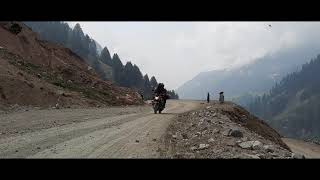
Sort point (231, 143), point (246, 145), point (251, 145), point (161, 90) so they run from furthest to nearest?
point (161, 90), point (231, 143), point (246, 145), point (251, 145)

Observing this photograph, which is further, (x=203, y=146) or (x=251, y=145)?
(x=203, y=146)

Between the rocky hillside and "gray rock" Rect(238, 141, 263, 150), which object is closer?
the rocky hillside

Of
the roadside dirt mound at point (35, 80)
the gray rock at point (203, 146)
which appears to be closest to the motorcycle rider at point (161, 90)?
the roadside dirt mound at point (35, 80)

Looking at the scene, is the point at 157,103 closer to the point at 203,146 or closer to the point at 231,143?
the point at 231,143

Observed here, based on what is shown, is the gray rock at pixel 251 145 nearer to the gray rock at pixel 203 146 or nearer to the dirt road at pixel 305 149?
the gray rock at pixel 203 146

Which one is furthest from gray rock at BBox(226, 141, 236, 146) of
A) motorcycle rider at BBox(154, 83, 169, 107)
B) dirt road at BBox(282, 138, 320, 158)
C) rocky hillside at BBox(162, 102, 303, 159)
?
dirt road at BBox(282, 138, 320, 158)

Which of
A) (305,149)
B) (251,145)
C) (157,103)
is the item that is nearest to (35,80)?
(157,103)

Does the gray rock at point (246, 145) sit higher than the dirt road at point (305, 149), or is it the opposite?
the gray rock at point (246, 145)

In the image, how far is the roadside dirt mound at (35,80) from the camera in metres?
37.7

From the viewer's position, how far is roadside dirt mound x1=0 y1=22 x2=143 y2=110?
1485 inches

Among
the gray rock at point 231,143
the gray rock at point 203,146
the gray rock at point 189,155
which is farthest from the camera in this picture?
the gray rock at point 231,143

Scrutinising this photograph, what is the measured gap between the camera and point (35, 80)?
43.1 meters

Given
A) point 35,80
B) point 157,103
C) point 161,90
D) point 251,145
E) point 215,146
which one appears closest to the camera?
point 251,145

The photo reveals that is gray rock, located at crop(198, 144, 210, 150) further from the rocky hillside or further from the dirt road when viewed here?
the dirt road
